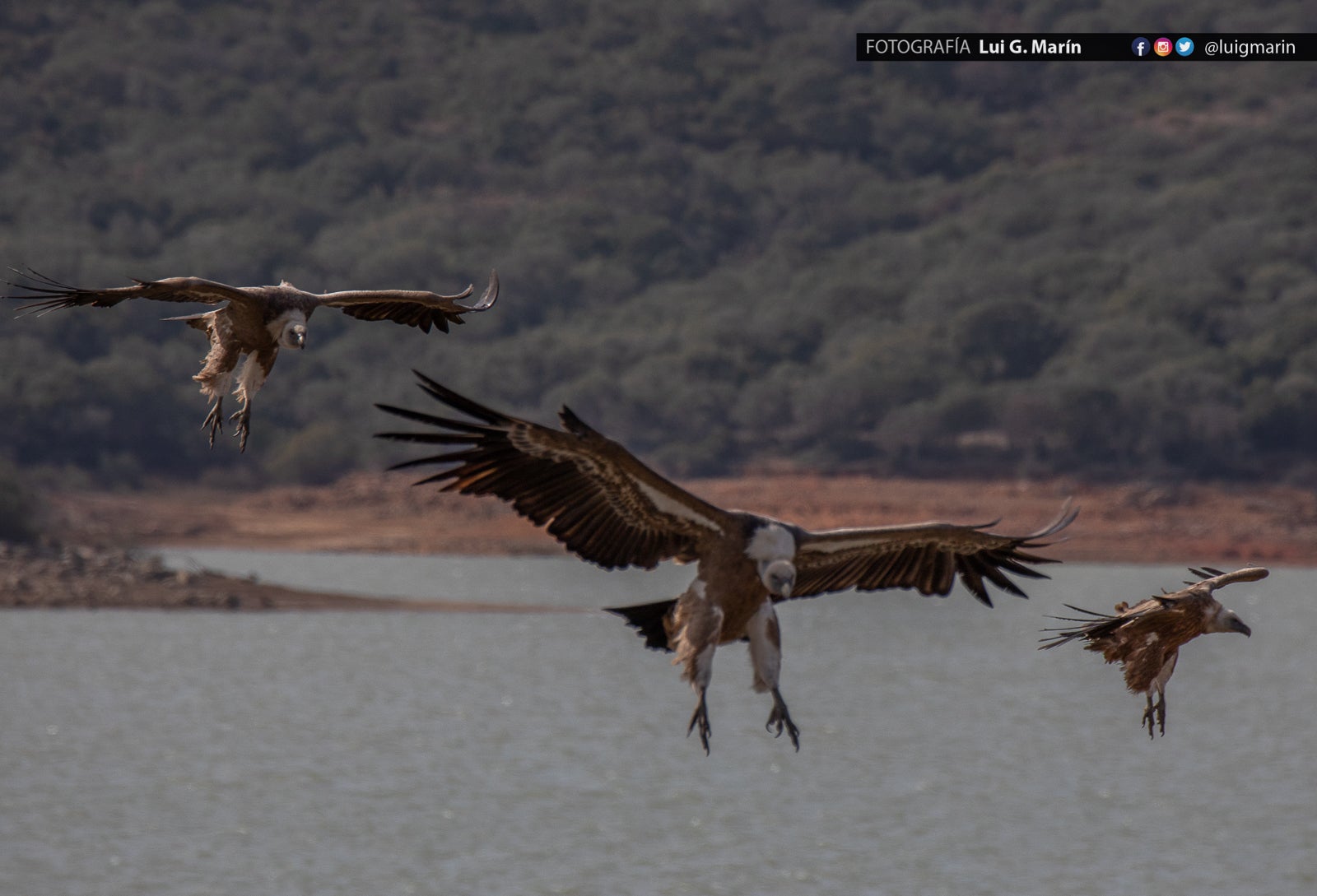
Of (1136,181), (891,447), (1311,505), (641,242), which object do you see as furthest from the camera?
(1136,181)

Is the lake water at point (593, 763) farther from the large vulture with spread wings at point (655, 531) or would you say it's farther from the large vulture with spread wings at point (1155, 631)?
the large vulture with spread wings at point (1155, 631)

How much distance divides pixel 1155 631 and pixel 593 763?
97.2ft

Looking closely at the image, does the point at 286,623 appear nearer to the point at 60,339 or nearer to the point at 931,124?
the point at 60,339

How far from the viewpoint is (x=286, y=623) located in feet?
172

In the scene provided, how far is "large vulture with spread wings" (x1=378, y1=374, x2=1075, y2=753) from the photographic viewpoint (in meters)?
6.89

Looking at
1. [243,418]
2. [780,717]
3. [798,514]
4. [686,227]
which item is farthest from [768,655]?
[686,227]

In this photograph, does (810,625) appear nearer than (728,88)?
Yes

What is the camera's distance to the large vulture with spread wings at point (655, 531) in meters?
6.89

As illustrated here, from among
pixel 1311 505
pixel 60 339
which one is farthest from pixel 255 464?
pixel 1311 505

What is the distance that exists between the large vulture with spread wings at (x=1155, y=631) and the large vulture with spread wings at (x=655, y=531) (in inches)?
34.6

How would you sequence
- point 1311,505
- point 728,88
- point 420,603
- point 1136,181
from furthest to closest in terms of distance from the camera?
point 728,88 < point 1136,181 < point 1311,505 < point 420,603

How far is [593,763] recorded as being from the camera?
35.8m

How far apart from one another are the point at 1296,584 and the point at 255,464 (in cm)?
3620

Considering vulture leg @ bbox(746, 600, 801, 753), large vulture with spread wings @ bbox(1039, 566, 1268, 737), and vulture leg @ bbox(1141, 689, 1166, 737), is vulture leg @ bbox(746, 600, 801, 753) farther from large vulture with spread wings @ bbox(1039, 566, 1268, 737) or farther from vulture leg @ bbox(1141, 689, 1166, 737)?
vulture leg @ bbox(1141, 689, 1166, 737)
